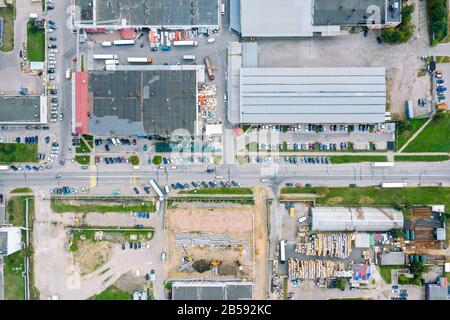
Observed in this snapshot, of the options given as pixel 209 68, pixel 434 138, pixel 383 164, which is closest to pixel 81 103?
pixel 209 68

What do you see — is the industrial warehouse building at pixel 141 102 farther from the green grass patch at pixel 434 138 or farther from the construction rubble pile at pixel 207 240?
the green grass patch at pixel 434 138

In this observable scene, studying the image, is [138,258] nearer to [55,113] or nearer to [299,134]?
[55,113]

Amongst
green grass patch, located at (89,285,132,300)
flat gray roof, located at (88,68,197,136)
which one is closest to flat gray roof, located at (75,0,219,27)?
flat gray roof, located at (88,68,197,136)

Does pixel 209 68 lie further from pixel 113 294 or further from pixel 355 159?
pixel 113 294

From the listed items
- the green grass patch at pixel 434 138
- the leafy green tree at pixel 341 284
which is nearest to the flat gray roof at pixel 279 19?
the green grass patch at pixel 434 138

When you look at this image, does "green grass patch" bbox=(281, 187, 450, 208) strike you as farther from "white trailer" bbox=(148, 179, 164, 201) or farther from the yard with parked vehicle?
the yard with parked vehicle
